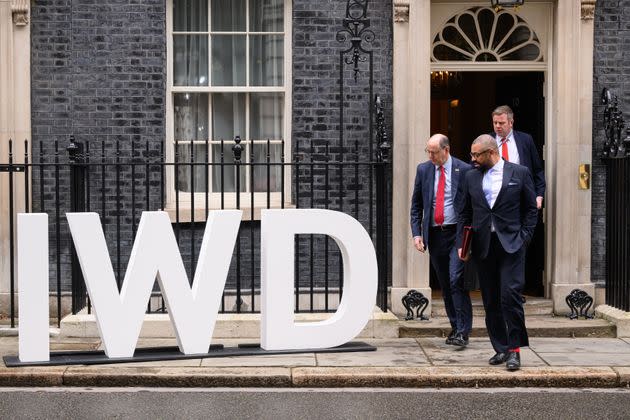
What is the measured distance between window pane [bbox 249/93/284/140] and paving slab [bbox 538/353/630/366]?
12.7 ft

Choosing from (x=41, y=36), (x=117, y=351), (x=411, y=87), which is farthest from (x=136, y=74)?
(x=117, y=351)

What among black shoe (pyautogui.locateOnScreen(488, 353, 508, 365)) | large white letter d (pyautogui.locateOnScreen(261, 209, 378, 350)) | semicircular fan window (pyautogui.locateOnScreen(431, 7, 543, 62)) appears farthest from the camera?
semicircular fan window (pyautogui.locateOnScreen(431, 7, 543, 62))

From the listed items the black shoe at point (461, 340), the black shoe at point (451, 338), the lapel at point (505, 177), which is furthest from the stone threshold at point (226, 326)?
the lapel at point (505, 177)

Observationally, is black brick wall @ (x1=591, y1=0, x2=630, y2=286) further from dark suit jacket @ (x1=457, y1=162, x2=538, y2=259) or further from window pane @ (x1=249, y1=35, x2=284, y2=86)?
window pane @ (x1=249, y1=35, x2=284, y2=86)

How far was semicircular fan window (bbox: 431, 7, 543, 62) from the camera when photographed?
1178 centimetres

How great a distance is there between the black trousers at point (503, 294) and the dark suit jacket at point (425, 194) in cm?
90

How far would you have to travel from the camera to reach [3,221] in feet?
36.9

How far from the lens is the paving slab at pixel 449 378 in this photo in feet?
27.8

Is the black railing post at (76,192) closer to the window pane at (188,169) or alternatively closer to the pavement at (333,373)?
the window pane at (188,169)

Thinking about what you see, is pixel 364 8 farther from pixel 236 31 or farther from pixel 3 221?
pixel 3 221

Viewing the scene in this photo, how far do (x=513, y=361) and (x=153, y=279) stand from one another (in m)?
2.84

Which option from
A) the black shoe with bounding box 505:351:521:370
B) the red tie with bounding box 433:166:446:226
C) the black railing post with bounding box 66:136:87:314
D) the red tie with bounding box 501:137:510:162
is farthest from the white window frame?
the black shoe with bounding box 505:351:521:370

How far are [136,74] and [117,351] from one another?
3578 millimetres

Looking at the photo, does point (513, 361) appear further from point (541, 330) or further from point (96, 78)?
point (96, 78)
